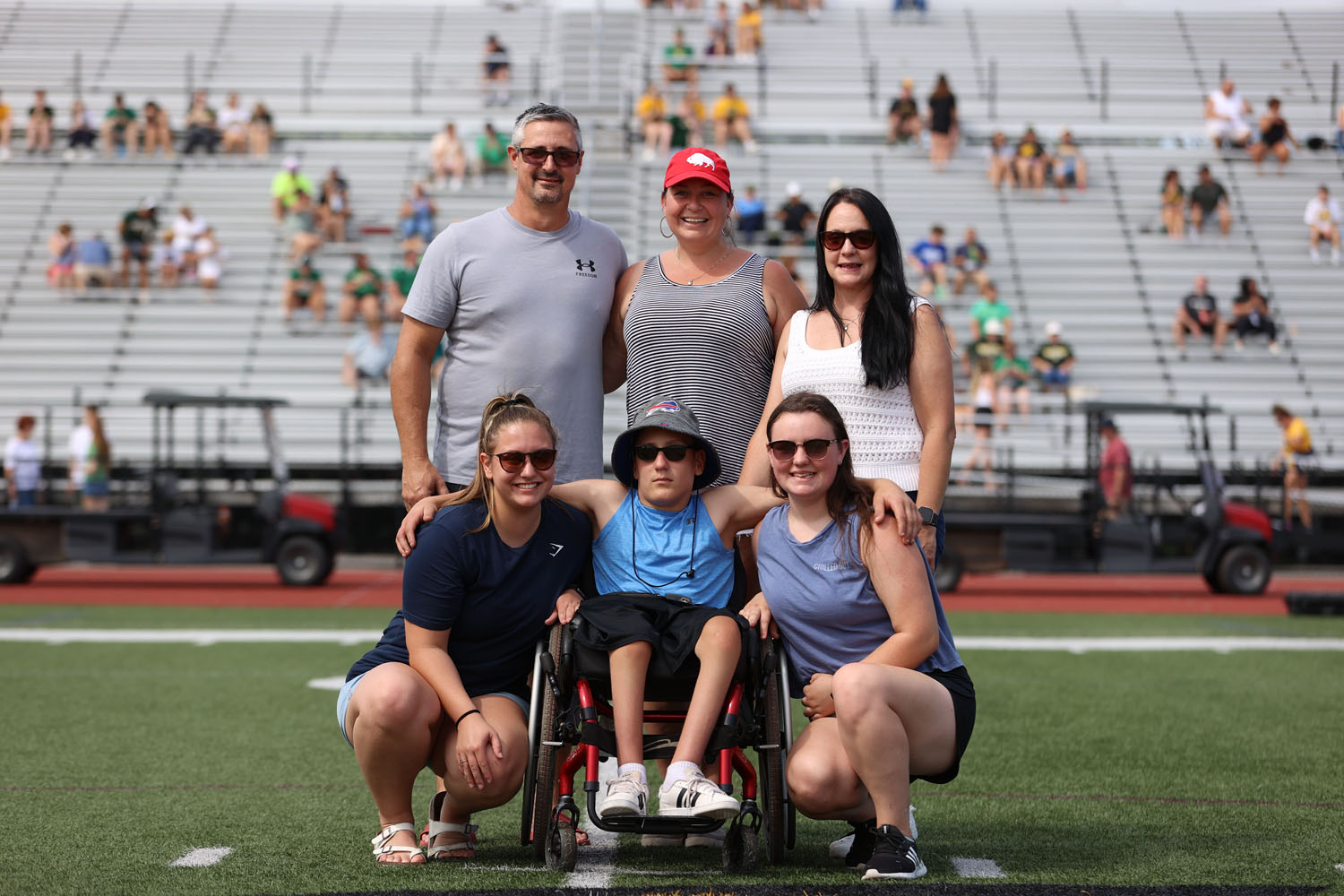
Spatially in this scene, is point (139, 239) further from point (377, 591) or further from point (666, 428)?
point (666, 428)

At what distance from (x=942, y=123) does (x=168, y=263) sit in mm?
12254

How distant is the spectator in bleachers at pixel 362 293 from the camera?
18986 millimetres

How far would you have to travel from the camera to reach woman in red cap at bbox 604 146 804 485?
160 inches

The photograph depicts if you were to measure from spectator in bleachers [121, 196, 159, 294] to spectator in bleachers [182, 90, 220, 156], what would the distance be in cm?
263

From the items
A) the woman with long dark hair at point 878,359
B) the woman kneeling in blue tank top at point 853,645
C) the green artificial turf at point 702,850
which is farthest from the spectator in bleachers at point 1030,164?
the woman kneeling in blue tank top at point 853,645

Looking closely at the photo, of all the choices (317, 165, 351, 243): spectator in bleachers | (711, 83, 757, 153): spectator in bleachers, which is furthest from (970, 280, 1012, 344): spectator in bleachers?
(317, 165, 351, 243): spectator in bleachers

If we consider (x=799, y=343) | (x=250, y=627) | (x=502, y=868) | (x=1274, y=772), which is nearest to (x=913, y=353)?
(x=799, y=343)

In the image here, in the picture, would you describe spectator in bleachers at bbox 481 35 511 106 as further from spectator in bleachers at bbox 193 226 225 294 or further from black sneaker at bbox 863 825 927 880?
black sneaker at bbox 863 825 927 880

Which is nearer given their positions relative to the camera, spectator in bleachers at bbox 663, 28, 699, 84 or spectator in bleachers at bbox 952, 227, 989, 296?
spectator in bleachers at bbox 952, 227, 989, 296

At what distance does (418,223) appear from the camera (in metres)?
20.7

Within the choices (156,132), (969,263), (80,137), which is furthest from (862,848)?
(80,137)

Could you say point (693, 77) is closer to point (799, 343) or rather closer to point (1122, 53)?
point (1122, 53)

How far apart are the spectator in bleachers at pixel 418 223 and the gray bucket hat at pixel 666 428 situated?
17.0m

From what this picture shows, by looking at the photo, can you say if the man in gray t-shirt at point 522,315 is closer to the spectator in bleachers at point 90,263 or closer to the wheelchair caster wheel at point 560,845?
the wheelchair caster wheel at point 560,845
